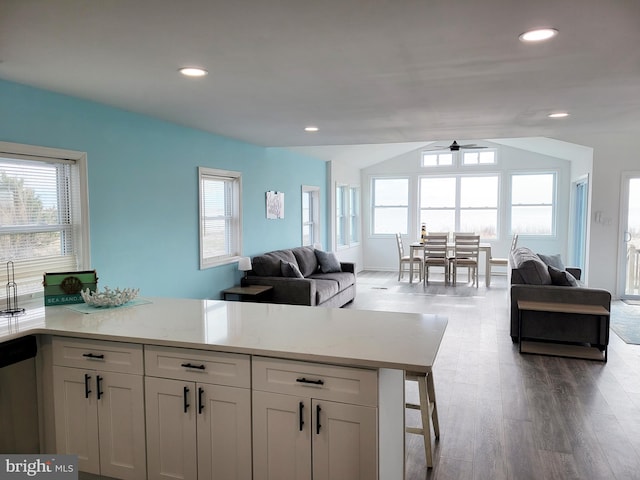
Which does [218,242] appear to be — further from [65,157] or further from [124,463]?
[124,463]

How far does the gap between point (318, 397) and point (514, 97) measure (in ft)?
9.39

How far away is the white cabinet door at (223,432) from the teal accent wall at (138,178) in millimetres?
2095

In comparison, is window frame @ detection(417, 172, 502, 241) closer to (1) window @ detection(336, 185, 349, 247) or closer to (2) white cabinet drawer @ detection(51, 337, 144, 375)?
(1) window @ detection(336, 185, 349, 247)

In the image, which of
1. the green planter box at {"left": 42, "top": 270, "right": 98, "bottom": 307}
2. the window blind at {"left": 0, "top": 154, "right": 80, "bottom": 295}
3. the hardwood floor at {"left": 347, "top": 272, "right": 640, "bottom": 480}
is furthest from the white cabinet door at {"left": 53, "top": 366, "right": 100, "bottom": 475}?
the hardwood floor at {"left": 347, "top": 272, "right": 640, "bottom": 480}

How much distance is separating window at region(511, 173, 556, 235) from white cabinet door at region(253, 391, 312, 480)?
9260 millimetres

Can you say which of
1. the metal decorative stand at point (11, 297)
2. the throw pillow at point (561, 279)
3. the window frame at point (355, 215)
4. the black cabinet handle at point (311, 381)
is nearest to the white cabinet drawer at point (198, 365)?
the black cabinet handle at point (311, 381)

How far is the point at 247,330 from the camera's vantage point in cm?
247

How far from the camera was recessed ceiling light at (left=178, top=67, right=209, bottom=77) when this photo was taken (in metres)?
2.93

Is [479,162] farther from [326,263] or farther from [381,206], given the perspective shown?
[326,263]

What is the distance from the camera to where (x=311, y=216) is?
8.88 m

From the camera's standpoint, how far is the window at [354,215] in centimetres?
1062

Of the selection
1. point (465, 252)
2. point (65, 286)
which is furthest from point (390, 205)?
point (65, 286)

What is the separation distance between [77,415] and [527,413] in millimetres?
2899

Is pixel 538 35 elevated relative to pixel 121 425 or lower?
elevated
